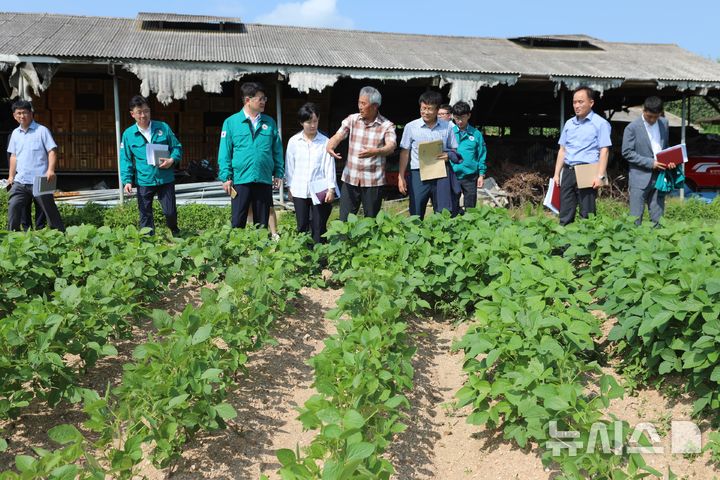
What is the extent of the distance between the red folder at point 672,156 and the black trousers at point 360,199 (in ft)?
9.62

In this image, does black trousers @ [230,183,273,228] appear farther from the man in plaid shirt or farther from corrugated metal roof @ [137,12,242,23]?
corrugated metal roof @ [137,12,242,23]

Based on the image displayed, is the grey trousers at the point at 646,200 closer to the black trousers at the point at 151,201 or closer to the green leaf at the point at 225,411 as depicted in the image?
the black trousers at the point at 151,201

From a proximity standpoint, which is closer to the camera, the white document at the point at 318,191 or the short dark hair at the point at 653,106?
the white document at the point at 318,191

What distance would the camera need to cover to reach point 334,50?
13172 mm

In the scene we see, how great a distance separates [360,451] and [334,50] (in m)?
11.8

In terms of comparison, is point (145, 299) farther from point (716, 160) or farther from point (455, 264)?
point (716, 160)

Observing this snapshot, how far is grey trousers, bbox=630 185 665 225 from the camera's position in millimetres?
6883

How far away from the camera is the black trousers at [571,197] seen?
21.8ft

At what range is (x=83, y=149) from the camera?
546 inches

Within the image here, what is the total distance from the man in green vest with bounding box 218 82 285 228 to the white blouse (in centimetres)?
25

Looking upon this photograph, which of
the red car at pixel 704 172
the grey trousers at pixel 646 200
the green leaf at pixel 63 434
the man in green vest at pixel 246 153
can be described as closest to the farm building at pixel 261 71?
the red car at pixel 704 172

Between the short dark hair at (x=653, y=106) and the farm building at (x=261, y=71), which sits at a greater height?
the farm building at (x=261, y=71)

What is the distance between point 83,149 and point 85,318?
11439 millimetres

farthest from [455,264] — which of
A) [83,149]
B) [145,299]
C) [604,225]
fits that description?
[83,149]
